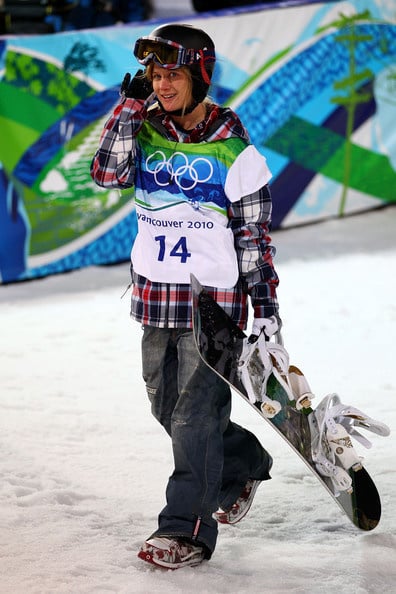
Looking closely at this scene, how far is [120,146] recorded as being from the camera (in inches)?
142

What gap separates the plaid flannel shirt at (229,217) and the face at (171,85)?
0.06m

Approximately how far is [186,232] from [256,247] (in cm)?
22

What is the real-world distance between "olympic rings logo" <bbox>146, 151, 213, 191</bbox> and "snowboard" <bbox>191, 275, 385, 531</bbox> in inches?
11.6

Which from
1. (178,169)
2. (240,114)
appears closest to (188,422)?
(178,169)

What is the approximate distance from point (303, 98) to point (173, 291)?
196 inches

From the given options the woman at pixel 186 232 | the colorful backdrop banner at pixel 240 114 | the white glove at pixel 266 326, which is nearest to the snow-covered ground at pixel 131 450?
the woman at pixel 186 232

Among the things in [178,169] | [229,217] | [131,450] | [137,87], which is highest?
[137,87]

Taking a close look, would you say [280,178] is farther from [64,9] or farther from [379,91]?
[64,9]

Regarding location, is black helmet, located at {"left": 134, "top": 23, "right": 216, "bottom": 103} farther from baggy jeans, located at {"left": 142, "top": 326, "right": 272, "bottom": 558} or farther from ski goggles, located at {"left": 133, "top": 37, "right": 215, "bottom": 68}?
baggy jeans, located at {"left": 142, "top": 326, "right": 272, "bottom": 558}

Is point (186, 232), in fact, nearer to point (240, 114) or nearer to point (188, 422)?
point (188, 422)

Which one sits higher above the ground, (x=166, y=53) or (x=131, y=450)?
(x=166, y=53)

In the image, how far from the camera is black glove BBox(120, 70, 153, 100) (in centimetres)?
361

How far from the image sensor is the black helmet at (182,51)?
11.6ft

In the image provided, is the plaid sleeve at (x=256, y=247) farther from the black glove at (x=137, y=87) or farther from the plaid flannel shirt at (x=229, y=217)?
the black glove at (x=137, y=87)
